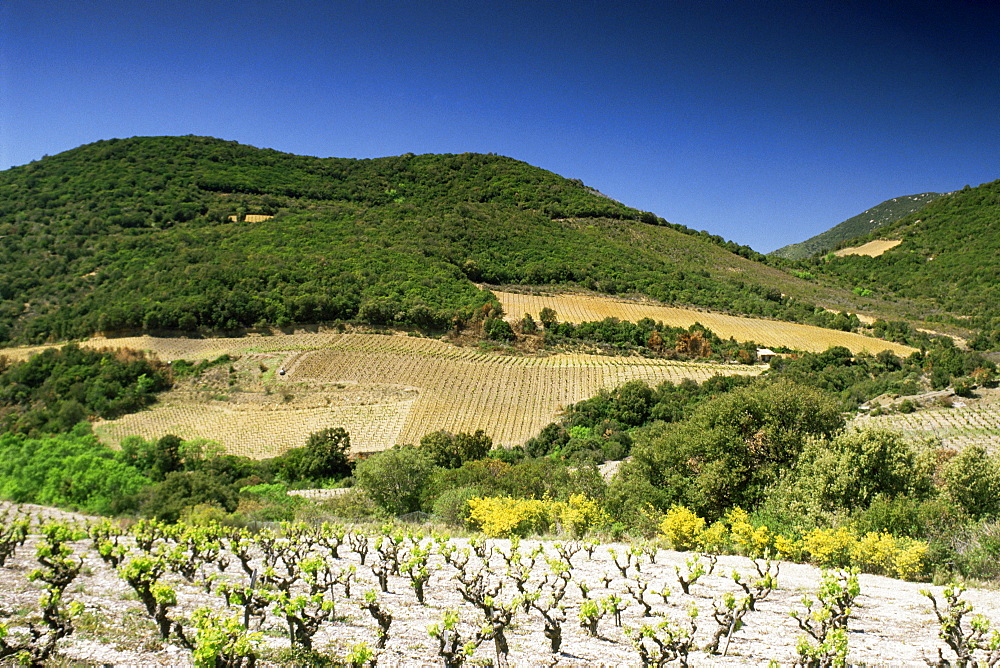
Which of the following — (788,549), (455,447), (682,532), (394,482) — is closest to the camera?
(788,549)

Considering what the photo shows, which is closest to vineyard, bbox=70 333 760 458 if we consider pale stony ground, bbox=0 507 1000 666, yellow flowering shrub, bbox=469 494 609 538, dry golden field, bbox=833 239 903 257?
yellow flowering shrub, bbox=469 494 609 538

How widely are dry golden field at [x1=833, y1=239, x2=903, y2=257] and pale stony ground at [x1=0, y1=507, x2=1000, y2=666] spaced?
149442 millimetres

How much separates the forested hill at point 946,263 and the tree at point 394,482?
81075 millimetres

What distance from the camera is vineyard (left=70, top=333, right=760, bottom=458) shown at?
152 ft

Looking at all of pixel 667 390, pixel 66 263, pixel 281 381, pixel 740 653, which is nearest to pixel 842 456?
pixel 740 653

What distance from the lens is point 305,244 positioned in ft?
289

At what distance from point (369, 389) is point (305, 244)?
45.8 meters

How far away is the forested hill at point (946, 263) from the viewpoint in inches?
3524

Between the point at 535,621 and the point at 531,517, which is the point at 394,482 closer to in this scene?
the point at 531,517

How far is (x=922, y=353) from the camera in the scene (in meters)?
63.3

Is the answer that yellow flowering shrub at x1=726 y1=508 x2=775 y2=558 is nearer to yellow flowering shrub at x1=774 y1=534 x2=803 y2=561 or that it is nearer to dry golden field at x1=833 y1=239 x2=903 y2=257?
yellow flowering shrub at x1=774 y1=534 x2=803 y2=561

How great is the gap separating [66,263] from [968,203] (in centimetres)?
18936

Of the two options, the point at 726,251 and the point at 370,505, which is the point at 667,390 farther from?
the point at 726,251

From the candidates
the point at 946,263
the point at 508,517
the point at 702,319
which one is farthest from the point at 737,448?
the point at 946,263
